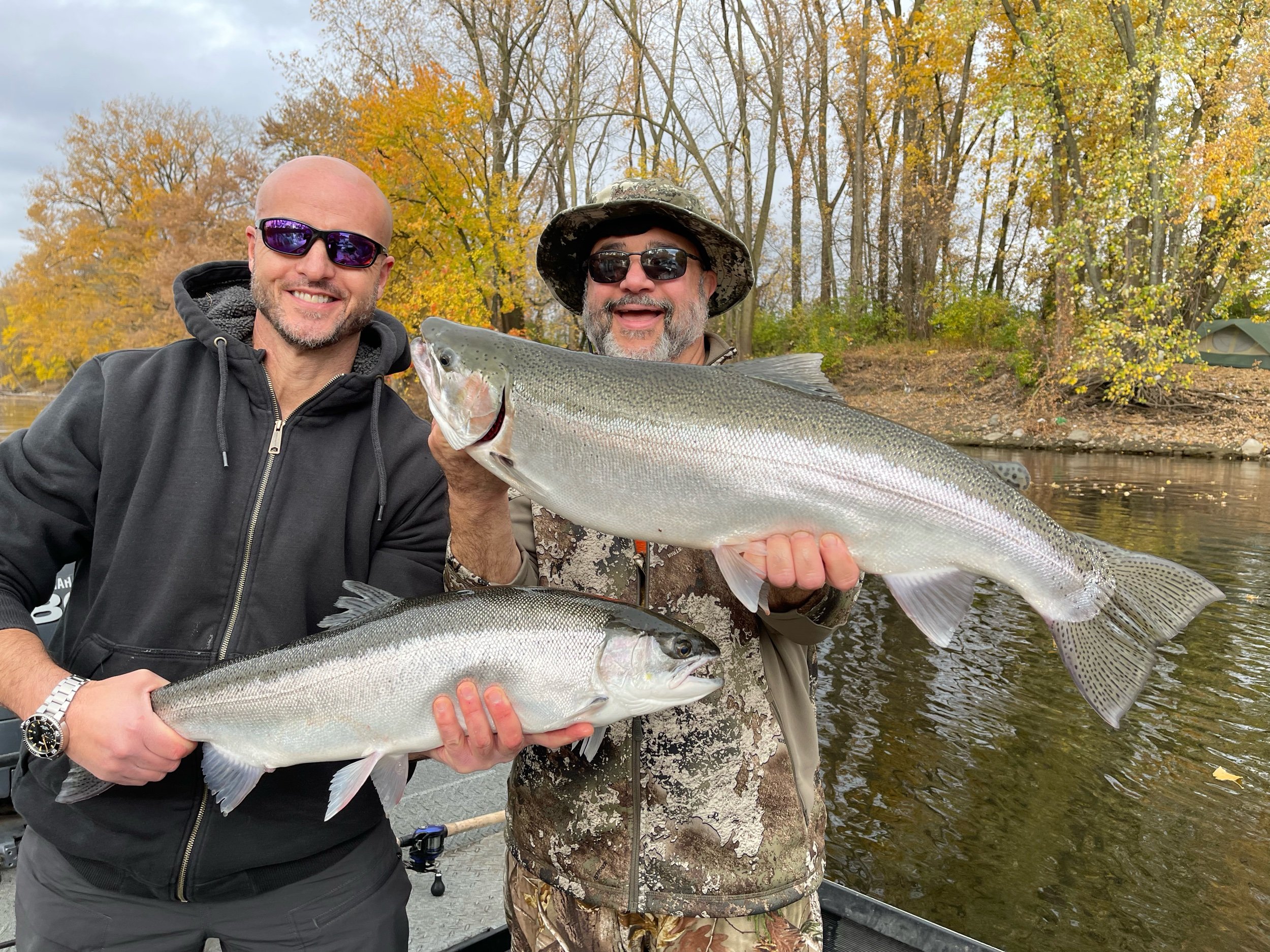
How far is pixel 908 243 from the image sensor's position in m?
32.4

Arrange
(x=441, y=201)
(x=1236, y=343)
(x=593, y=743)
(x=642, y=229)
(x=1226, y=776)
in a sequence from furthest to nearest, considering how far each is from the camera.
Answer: (x=1236, y=343)
(x=441, y=201)
(x=1226, y=776)
(x=642, y=229)
(x=593, y=743)

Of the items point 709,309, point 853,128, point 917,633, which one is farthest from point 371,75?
point 709,309

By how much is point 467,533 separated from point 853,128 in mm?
37112

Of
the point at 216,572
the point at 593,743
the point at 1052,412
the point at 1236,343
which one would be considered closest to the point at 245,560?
the point at 216,572

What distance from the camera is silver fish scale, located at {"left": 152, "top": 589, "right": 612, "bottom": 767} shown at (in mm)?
2219

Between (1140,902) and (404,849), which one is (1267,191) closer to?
(1140,902)

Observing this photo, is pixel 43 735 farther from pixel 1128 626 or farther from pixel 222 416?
pixel 1128 626

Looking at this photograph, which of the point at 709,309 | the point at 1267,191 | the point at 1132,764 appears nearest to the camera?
the point at 709,309

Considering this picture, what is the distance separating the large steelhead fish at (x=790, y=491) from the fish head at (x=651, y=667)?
22 cm

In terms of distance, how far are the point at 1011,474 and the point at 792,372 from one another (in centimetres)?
72

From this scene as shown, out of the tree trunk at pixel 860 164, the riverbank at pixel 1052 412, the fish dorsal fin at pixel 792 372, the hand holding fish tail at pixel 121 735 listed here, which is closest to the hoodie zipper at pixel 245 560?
the hand holding fish tail at pixel 121 735

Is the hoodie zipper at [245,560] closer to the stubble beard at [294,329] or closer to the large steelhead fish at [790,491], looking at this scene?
the stubble beard at [294,329]

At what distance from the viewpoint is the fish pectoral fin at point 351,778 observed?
2254 millimetres

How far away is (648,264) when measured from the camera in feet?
9.77
